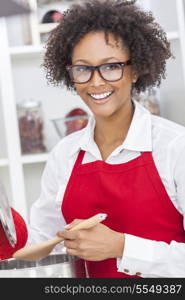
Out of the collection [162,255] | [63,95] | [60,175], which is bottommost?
[162,255]

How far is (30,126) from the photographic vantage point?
7.15ft

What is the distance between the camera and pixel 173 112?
218 centimetres

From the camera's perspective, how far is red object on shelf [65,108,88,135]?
212 cm

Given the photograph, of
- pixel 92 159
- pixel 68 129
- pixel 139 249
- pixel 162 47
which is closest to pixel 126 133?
pixel 92 159

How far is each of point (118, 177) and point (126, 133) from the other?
0.13 meters

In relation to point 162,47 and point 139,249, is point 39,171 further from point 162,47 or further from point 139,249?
point 139,249

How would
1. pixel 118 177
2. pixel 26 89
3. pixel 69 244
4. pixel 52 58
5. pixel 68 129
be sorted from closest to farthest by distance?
pixel 69 244 < pixel 118 177 < pixel 52 58 < pixel 68 129 < pixel 26 89

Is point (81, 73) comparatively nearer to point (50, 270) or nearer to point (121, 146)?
point (121, 146)

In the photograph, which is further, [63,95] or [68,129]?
[63,95]

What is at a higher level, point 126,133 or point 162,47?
point 162,47

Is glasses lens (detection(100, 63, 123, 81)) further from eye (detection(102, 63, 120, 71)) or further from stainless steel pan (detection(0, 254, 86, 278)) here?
stainless steel pan (detection(0, 254, 86, 278))

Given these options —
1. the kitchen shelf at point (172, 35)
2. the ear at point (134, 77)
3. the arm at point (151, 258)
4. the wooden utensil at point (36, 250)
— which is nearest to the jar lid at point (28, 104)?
the kitchen shelf at point (172, 35)

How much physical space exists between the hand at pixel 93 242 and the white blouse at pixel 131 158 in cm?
2

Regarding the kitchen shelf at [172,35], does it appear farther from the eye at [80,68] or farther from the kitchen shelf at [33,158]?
the eye at [80,68]
